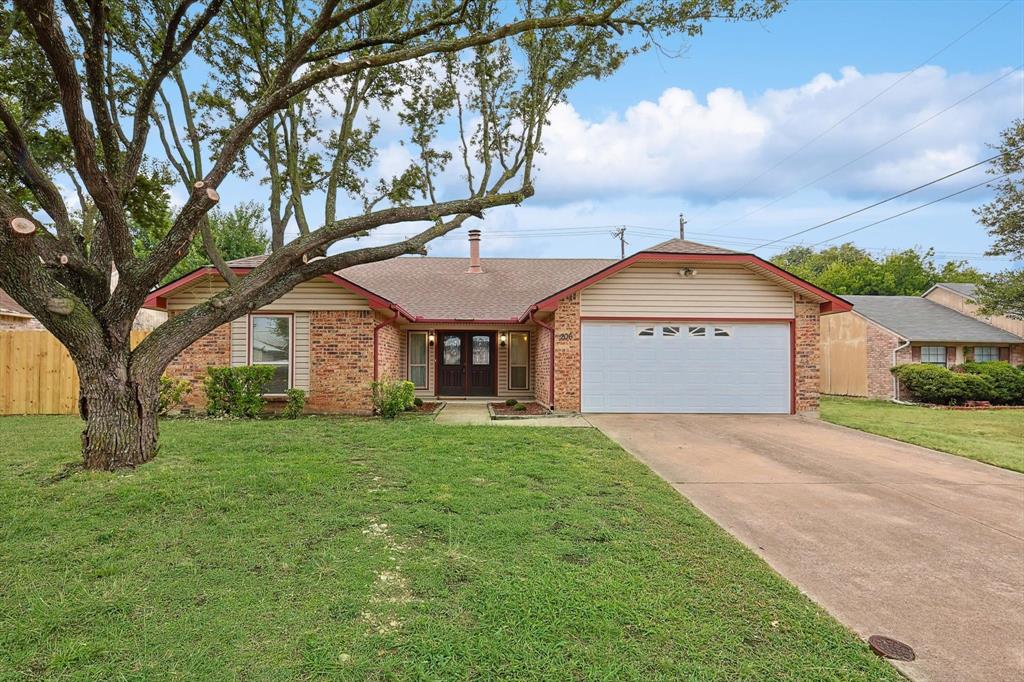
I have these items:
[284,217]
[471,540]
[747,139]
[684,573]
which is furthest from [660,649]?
[747,139]

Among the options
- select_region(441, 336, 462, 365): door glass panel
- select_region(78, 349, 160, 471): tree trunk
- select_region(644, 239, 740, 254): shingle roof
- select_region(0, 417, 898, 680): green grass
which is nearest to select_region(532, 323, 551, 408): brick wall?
select_region(441, 336, 462, 365): door glass panel

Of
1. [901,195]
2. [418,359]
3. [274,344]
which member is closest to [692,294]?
[418,359]

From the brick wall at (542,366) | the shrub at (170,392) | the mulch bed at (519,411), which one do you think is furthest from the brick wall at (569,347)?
the shrub at (170,392)

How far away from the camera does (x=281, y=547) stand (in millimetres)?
3475

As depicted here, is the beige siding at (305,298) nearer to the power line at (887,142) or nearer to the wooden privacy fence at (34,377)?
the wooden privacy fence at (34,377)

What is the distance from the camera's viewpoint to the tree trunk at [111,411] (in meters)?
5.12

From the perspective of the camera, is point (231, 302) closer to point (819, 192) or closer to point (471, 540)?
point (471, 540)

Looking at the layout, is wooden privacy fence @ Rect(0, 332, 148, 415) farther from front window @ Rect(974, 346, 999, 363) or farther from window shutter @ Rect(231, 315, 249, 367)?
front window @ Rect(974, 346, 999, 363)

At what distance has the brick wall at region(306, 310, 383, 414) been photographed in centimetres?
1084

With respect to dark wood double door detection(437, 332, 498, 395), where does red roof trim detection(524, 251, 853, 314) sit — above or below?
above

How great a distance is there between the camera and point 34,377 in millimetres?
10227

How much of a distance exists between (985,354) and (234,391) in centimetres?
2367

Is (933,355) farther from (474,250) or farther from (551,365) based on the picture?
(474,250)

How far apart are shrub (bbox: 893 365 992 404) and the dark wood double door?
1338cm
